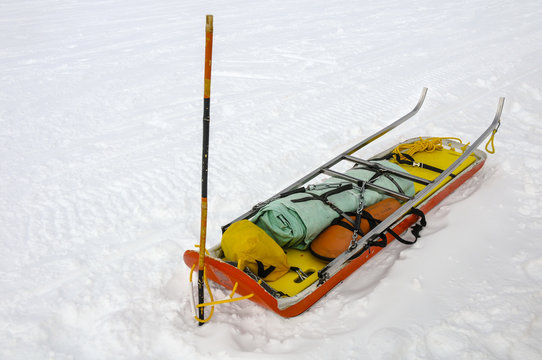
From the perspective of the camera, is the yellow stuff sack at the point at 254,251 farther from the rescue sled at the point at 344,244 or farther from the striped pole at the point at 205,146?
the striped pole at the point at 205,146

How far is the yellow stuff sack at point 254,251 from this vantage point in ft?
9.48

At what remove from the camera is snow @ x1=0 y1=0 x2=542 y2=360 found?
2.78 metres

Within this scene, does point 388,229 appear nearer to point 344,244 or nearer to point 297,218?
point 344,244

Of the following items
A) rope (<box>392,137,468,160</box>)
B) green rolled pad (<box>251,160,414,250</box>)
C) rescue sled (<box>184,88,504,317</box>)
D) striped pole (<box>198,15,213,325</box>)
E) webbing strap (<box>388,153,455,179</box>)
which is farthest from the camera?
rope (<box>392,137,468,160</box>)

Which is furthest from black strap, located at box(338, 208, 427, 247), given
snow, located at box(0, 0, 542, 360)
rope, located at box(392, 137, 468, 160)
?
rope, located at box(392, 137, 468, 160)

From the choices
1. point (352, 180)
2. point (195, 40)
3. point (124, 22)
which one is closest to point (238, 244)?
point (352, 180)

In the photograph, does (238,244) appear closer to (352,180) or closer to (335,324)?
(335,324)

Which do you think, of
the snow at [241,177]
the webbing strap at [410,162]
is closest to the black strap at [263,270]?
the snow at [241,177]

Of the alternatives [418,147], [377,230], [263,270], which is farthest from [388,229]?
[418,147]

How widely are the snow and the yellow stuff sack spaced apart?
294 mm

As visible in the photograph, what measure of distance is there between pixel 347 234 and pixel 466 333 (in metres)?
0.98

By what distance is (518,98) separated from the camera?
634 cm

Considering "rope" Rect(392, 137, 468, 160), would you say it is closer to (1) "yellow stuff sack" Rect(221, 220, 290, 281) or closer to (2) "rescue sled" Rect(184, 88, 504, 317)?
(2) "rescue sled" Rect(184, 88, 504, 317)

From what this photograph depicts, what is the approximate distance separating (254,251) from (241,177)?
179cm
